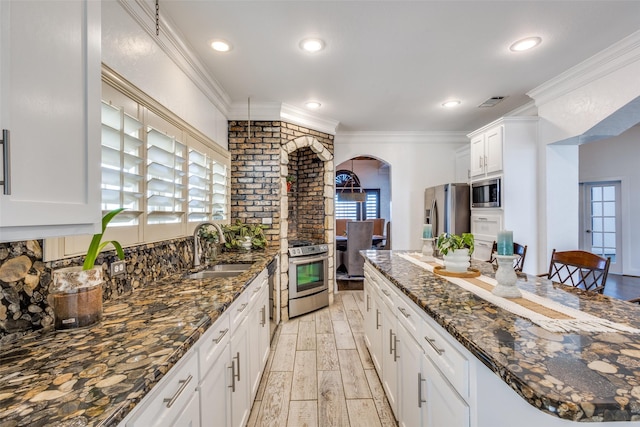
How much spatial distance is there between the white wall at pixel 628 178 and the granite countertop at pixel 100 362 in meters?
7.52

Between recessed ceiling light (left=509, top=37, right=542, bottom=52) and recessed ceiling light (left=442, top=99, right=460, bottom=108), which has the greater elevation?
recessed ceiling light (left=442, top=99, right=460, bottom=108)

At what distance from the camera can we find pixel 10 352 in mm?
927

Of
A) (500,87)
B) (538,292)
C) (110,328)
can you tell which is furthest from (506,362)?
(500,87)

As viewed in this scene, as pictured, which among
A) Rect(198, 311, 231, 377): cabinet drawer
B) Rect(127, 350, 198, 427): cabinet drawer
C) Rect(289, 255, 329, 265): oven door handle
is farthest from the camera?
Rect(289, 255, 329, 265): oven door handle

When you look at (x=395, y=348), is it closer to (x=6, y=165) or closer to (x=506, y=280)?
(x=506, y=280)

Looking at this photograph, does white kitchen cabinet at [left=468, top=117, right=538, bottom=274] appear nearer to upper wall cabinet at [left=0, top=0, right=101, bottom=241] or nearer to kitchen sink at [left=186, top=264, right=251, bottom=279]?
kitchen sink at [left=186, top=264, right=251, bottom=279]

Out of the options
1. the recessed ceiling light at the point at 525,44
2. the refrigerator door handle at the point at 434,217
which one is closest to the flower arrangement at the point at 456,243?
the recessed ceiling light at the point at 525,44

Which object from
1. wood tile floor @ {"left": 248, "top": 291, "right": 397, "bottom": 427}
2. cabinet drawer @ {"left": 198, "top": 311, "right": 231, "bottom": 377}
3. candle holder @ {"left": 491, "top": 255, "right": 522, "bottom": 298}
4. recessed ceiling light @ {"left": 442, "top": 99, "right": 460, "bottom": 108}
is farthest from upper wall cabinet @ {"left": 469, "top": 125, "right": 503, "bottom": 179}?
cabinet drawer @ {"left": 198, "top": 311, "right": 231, "bottom": 377}

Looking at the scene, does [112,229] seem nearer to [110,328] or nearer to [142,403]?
[110,328]

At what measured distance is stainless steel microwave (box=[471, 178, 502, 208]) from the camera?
3.69 m

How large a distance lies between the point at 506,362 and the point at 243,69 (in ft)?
9.69

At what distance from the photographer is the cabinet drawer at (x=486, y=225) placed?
375 centimetres

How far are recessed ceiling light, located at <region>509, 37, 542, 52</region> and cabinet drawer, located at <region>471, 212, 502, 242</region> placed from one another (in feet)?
6.16

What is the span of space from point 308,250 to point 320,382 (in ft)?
5.87
